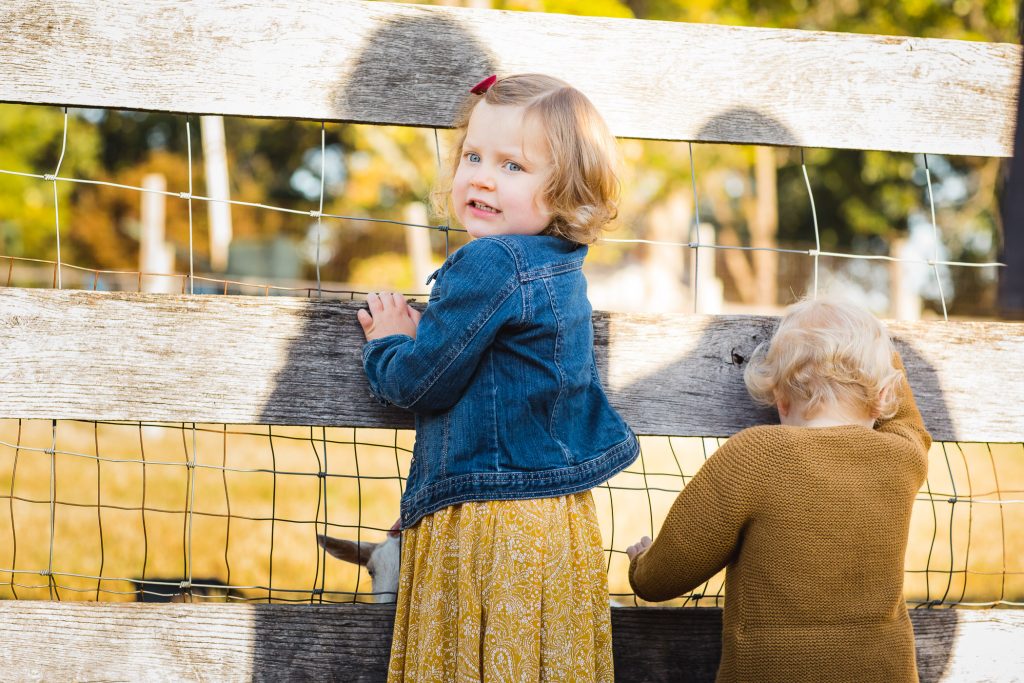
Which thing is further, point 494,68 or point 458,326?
point 494,68

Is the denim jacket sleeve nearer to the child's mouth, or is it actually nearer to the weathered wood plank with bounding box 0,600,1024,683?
the child's mouth

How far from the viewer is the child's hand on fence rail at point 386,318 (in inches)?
79.0

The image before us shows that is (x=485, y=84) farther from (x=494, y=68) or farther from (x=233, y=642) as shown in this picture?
(x=233, y=642)

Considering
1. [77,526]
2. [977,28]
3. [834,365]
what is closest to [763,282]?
[977,28]

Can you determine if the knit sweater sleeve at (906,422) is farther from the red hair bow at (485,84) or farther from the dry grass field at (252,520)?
the red hair bow at (485,84)

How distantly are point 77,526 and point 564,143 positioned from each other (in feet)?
11.9

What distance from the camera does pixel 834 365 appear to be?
1971 mm

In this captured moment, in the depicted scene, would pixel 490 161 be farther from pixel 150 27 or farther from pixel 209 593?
pixel 209 593

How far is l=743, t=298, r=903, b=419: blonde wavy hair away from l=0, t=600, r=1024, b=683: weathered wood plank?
0.64 metres

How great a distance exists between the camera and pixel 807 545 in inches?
73.2

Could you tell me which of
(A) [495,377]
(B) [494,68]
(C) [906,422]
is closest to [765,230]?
(C) [906,422]

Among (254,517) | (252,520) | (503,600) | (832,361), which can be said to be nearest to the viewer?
(503,600)

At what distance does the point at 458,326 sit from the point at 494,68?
2.43 ft

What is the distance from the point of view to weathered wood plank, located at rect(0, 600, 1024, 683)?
1.99m
